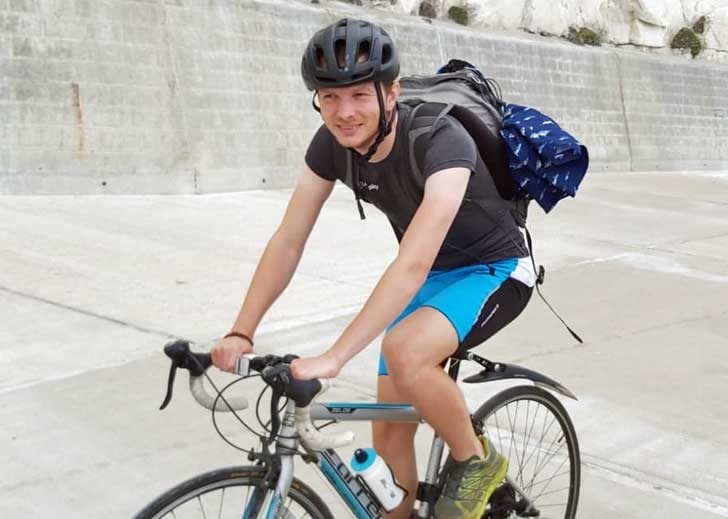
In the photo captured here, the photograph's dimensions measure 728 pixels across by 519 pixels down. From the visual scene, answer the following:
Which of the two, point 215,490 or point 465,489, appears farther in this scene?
point 465,489

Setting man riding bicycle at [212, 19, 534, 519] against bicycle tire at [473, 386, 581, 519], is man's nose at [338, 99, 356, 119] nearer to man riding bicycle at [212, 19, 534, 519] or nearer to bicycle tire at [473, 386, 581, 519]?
man riding bicycle at [212, 19, 534, 519]

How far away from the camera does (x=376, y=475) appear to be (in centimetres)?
273

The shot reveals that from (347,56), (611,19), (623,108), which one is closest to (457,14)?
(623,108)

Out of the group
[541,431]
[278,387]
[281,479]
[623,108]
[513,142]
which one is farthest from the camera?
[623,108]

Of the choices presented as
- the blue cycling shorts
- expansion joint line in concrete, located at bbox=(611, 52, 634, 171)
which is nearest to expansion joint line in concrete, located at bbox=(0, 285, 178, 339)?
the blue cycling shorts

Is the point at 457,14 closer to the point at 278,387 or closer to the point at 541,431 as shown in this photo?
the point at 541,431

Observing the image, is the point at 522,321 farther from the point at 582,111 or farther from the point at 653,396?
the point at 582,111

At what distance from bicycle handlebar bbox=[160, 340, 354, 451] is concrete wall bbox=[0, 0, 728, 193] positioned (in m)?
7.47

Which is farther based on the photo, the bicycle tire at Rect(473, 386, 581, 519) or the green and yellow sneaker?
the bicycle tire at Rect(473, 386, 581, 519)

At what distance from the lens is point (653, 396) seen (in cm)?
537

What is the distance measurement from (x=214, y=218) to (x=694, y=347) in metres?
4.45

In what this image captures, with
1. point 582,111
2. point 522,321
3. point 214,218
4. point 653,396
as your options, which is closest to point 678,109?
point 582,111

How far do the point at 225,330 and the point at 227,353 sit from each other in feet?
11.6

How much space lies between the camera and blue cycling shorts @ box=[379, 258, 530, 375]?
116 inches
